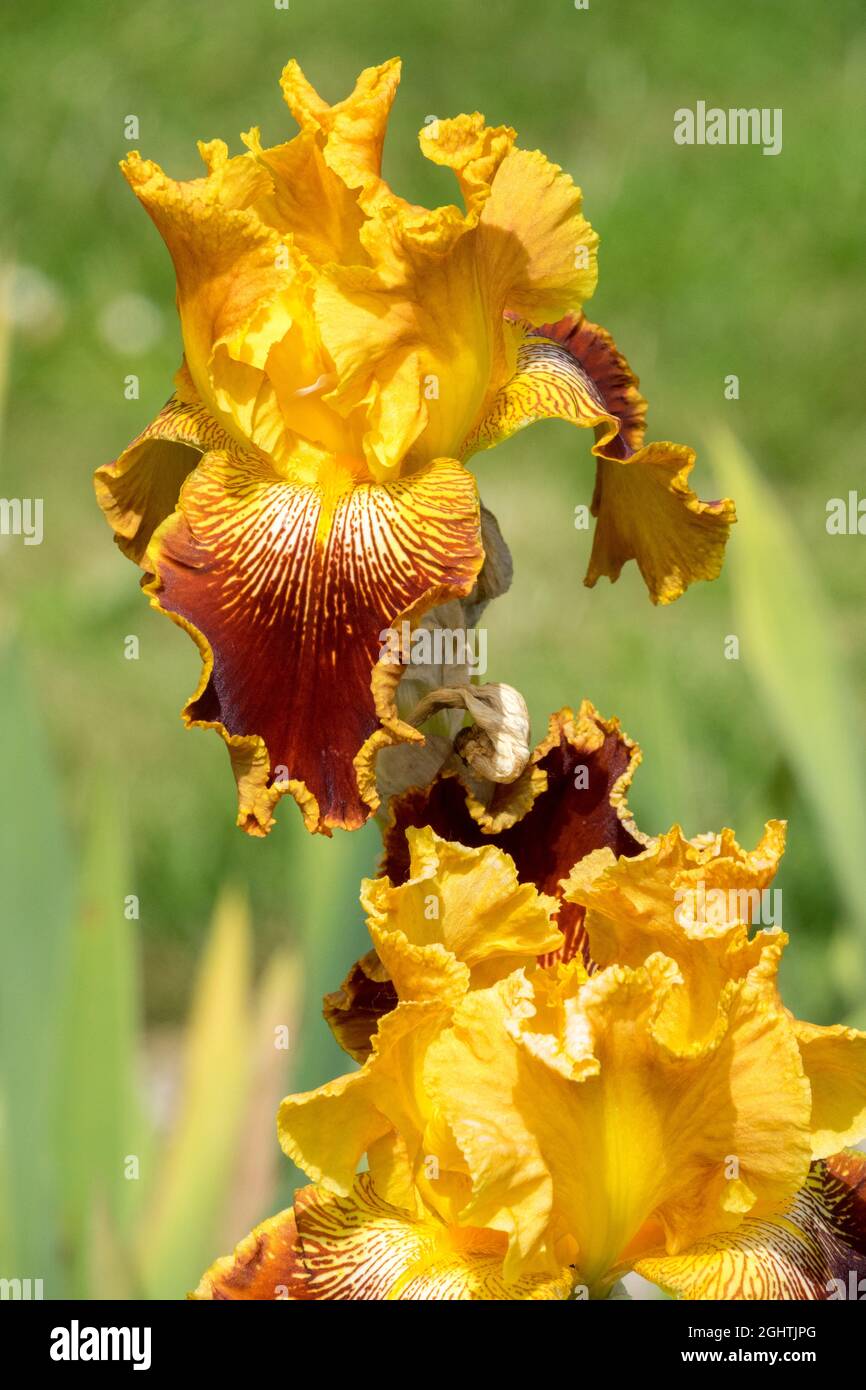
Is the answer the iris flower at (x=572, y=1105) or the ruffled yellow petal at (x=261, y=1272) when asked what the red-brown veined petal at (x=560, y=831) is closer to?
the iris flower at (x=572, y=1105)

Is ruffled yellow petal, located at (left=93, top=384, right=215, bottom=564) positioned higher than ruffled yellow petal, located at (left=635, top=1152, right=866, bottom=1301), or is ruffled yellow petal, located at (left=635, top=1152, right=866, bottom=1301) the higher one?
ruffled yellow petal, located at (left=93, top=384, right=215, bottom=564)

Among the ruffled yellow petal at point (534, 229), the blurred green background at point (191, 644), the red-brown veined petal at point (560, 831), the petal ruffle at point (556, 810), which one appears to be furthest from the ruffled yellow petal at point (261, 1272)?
the ruffled yellow petal at point (534, 229)

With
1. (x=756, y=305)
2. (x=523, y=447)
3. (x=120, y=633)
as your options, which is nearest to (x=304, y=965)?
(x=120, y=633)

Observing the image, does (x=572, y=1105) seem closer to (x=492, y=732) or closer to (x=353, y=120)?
(x=492, y=732)

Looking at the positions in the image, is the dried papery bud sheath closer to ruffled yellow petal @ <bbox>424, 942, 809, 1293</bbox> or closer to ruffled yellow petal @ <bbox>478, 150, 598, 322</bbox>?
ruffled yellow petal @ <bbox>424, 942, 809, 1293</bbox>

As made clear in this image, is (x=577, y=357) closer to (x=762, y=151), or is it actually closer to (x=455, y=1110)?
(x=455, y=1110)

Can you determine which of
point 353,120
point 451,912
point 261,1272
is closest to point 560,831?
point 451,912

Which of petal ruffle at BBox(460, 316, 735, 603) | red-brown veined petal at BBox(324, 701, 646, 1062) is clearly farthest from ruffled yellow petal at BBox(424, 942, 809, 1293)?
petal ruffle at BBox(460, 316, 735, 603)
